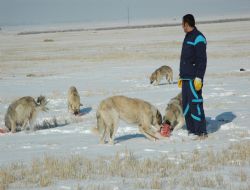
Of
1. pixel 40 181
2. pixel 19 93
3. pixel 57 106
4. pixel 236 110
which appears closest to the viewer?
pixel 40 181

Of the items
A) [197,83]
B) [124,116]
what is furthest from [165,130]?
[197,83]

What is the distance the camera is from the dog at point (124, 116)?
33.4 ft

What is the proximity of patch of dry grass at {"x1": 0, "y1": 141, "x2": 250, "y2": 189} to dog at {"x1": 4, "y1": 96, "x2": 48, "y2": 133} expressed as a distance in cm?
408

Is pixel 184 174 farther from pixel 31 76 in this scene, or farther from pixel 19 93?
pixel 31 76

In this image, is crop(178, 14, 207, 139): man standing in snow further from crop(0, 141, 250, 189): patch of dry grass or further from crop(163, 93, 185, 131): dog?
crop(0, 141, 250, 189): patch of dry grass

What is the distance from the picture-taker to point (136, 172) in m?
7.36

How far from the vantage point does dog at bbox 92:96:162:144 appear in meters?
10.2

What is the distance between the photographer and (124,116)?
34.0 feet

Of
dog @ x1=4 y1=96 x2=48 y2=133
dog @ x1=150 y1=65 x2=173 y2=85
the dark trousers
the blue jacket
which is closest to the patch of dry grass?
the dark trousers

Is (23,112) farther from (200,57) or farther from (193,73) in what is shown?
(200,57)

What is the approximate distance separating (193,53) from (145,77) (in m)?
15.4

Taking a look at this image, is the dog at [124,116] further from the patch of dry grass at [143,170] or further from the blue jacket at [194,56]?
the patch of dry grass at [143,170]

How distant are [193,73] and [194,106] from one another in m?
0.68

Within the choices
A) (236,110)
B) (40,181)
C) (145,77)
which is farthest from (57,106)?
(40,181)
